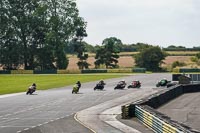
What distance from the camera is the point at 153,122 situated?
28.4 metres

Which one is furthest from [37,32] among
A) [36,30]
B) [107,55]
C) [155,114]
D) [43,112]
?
[155,114]

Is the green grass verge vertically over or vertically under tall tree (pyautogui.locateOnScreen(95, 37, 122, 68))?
under

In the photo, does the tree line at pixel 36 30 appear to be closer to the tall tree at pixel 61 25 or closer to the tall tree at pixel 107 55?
the tall tree at pixel 61 25

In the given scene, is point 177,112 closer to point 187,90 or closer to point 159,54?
point 187,90

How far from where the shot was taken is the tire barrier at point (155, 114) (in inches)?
925

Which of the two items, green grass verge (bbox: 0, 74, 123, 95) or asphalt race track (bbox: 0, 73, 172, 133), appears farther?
green grass verge (bbox: 0, 74, 123, 95)

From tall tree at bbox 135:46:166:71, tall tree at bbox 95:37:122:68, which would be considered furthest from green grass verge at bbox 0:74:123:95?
tall tree at bbox 95:37:122:68

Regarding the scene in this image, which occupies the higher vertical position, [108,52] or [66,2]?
[66,2]

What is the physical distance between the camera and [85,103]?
156 feet

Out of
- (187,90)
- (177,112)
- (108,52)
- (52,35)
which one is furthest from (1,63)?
(177,112)

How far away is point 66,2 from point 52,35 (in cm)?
1024

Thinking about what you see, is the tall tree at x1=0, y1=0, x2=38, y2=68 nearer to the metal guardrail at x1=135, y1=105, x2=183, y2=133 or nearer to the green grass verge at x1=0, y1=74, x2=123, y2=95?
the green grass verge at x1=0, y1=74, x2=123, y2=95

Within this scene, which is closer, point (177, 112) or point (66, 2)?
point (177, 112)

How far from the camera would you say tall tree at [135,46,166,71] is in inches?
5704
